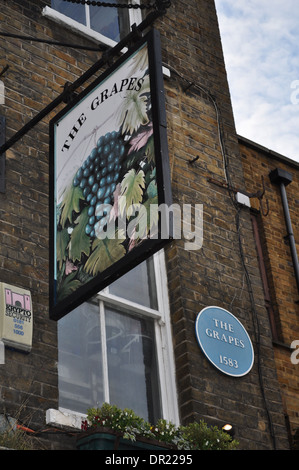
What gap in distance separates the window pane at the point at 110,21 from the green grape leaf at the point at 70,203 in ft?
12.3

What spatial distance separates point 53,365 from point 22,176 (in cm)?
179

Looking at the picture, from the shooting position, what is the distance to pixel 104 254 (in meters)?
6.23

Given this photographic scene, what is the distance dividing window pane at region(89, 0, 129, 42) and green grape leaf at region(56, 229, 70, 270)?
396 cm

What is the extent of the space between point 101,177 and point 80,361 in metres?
1.87

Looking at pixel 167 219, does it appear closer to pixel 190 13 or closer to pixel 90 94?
pixel 90 94

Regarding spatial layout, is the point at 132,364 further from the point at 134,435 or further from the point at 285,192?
the point at 285,192

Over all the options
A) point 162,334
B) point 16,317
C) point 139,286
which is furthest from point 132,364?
point 16,317

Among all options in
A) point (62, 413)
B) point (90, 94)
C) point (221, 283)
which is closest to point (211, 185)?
point (221, 283)

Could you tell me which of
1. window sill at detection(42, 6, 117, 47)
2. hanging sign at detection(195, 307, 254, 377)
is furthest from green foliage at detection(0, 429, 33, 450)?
window sill at detection(42, 6, 117, 47)

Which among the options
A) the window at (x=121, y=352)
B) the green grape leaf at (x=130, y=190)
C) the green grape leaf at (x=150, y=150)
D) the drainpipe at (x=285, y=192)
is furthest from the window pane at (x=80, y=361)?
the drainpipe at (x=285, y=192)

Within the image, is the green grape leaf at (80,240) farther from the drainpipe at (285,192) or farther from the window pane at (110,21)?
the drainpipe at (285,192)

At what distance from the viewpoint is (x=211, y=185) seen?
9664 millimetres

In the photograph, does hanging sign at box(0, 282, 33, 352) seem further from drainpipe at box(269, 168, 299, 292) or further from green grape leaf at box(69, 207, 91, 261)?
drainpipe at box(269, 168, 299, 292)

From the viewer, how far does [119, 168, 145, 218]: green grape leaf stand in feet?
20.2
